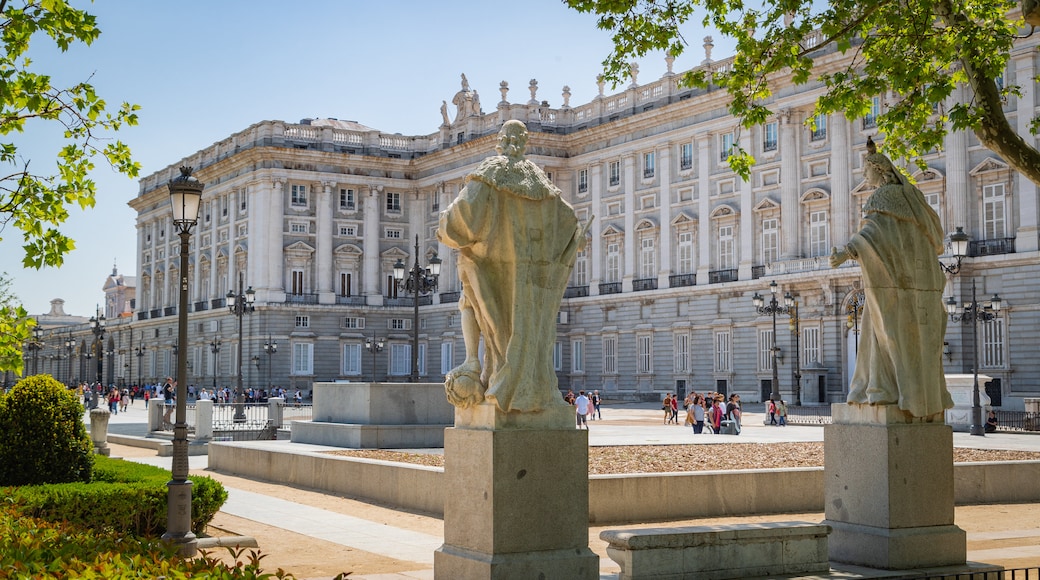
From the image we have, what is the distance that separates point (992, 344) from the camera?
150 ft

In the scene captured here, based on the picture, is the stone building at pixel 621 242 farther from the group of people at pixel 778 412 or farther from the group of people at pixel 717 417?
the group of people at pixel 778 412

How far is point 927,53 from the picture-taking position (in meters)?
14.2

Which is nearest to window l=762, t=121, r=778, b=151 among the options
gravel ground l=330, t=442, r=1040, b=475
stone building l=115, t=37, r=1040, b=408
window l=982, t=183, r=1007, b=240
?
stone building l=115, t=37, r=1040, b=408

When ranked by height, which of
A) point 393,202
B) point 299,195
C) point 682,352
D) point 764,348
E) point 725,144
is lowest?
point 682,352

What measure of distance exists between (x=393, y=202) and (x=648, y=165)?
25456 millimetres

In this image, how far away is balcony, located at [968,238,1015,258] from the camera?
45.2 m

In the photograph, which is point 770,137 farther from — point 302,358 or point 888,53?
point 888,53

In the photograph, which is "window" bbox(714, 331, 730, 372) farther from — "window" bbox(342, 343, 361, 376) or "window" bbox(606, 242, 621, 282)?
"window" bbox(342, 343, 361, 376)

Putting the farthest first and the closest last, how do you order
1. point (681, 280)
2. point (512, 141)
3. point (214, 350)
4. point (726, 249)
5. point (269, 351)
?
point (214, 350) → point (269, 351) → point (681, 280) → point (726, 249) → point (512, 141)

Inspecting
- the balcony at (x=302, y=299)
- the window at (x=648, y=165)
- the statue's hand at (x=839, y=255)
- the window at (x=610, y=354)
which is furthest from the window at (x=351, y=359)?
the statue's hand at (x=839, y=255)

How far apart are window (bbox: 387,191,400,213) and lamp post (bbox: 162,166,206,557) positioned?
237 feet

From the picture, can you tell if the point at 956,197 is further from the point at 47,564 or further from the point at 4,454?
the point at 47,564

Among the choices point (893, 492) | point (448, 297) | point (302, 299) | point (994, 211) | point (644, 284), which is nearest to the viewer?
point (893, 492)

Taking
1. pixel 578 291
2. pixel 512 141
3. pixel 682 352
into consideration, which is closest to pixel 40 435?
pixel 512 141
